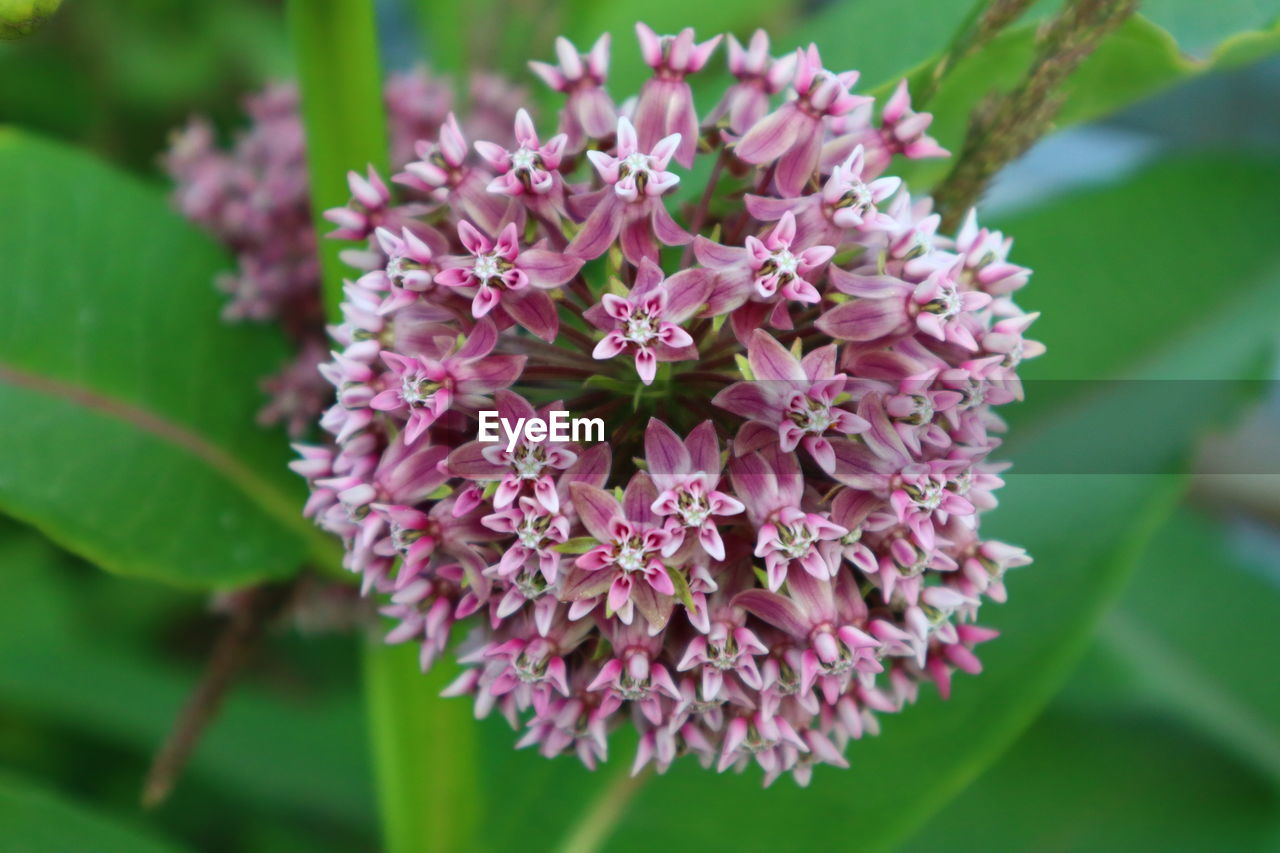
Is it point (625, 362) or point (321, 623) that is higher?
point (625, 362)

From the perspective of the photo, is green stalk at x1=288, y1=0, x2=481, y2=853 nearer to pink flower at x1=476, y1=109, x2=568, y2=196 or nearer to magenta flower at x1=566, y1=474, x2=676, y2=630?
pink flower at x1=476, y1=109, x2=568, y2=196

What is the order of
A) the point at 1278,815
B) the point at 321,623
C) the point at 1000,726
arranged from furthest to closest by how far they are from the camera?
the point at 1278,815, the point at 321,623, the point at 1000,726

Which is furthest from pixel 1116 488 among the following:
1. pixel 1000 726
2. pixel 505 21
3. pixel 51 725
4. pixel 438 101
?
pixel 51 725

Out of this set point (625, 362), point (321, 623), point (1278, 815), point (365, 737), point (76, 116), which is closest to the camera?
point (625, 362)

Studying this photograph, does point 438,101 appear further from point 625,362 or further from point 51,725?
point 51,725

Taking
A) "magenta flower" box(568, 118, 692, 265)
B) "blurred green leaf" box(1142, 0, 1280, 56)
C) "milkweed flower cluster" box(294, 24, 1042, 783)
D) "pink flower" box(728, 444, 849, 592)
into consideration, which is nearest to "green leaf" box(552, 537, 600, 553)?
"milkweed flower cluster" box(294, 24, 1042, 783)

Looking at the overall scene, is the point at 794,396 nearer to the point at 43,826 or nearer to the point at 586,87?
the point at 586,87

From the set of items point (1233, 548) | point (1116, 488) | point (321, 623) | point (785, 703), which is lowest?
point (785, 703)
